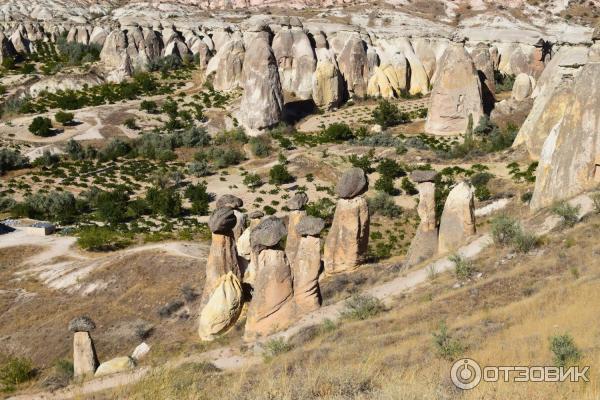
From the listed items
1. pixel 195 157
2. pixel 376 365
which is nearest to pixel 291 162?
pixel 195 157

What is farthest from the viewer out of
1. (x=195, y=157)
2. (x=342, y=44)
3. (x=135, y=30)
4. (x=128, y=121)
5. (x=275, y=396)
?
(x=135, y=30)

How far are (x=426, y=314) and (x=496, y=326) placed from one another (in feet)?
5.47

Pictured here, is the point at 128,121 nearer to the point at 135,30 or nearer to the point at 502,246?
the point at 135,30

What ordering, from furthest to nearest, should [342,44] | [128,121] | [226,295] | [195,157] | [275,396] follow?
1. [342,44]
2. [128,121]
3. [195,157]
4. [226,295]
5. [275,396]

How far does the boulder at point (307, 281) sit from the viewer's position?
1191 centimetres

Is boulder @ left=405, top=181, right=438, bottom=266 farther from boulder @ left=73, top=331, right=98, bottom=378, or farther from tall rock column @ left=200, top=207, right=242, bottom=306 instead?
boulder @ left=73, top=331, right=98, bottom=378

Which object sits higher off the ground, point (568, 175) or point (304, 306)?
point (568, 175)

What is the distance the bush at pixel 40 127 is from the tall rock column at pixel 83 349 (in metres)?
29.4

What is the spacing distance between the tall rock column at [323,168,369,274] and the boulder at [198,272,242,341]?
280 cm

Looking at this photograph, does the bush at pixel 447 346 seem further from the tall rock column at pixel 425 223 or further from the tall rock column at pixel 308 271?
the tall rock column at pixel 425 223

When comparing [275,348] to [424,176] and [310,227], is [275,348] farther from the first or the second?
[424,176]

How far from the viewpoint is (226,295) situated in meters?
13.5

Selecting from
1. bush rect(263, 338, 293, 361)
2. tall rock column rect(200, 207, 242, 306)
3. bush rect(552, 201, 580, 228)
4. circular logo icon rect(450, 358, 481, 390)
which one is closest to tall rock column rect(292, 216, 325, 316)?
bush rect(263, 338, 293, 361)

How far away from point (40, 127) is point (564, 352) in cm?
3885
